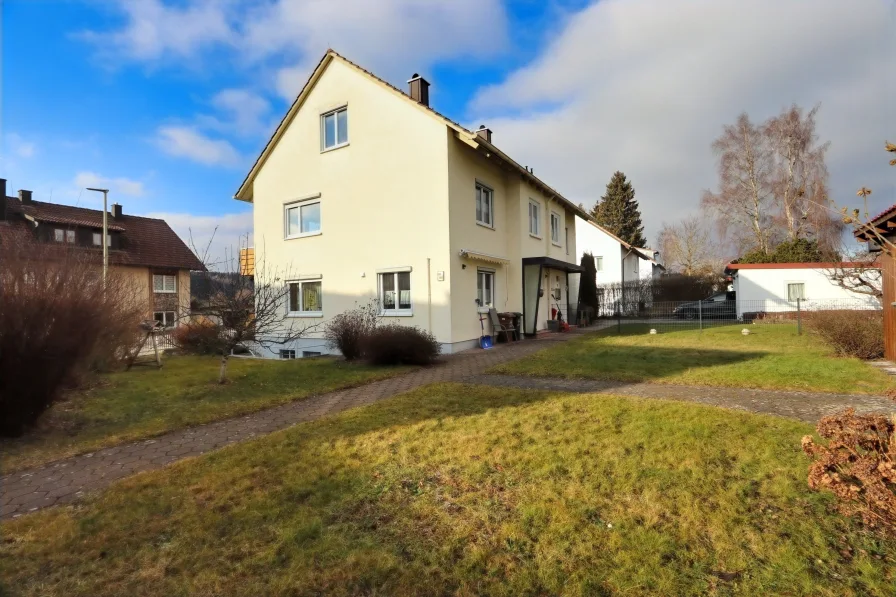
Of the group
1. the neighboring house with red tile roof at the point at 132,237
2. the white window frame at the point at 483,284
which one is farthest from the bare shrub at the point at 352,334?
Result: the neighboring house with red tile roof at the point at 132,237

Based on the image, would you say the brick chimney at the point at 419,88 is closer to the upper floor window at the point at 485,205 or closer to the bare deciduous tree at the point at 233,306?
the upper floor window at the point at 485,205

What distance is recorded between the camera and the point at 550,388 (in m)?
8.08

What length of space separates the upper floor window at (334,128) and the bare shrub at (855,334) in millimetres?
15502

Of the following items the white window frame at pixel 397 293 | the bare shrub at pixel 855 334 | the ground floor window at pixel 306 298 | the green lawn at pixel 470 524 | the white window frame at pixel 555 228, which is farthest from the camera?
the white window frame at pixel 555 228

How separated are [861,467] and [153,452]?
680cm

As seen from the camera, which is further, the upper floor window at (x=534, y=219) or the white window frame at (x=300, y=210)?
the upper floor window at (x=534, y=219)

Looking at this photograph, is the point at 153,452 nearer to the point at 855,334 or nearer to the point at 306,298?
the point at 306,298

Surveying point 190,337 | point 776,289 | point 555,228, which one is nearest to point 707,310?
point 776,289

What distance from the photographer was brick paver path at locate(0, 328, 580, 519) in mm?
4160

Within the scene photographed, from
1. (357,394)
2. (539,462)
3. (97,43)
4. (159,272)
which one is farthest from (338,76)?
(159,272)

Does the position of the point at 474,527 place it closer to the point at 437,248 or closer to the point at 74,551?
the point at 74,551

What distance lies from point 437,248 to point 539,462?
33.2ft

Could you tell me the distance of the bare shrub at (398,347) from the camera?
1134 centimetres

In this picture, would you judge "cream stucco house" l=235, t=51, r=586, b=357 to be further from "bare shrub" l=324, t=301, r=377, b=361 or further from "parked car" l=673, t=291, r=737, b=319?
"parked car" l=673, t=291, r=737, b=319
